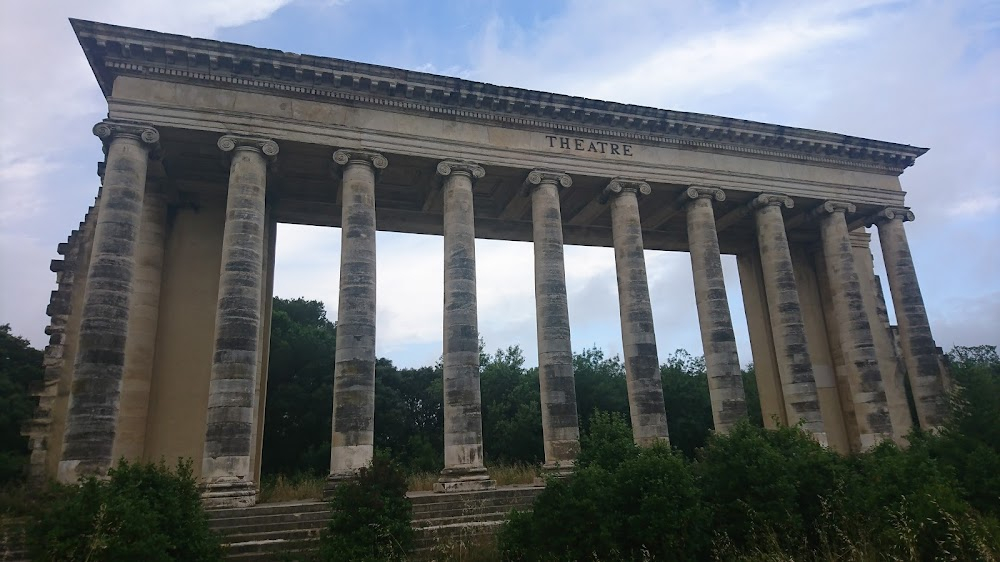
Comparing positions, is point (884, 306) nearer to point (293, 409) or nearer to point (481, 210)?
point (481, 210)

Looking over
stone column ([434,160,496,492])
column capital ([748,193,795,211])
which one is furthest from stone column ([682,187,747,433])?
stone column ([434,160,496,492])

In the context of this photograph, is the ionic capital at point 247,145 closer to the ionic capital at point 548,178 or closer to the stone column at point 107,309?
the stone column at point 107,309

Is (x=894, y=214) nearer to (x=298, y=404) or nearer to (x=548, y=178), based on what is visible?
(x=548, y=178)

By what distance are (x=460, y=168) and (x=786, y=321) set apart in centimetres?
1365

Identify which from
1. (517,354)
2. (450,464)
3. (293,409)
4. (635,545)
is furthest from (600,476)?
(517,354)

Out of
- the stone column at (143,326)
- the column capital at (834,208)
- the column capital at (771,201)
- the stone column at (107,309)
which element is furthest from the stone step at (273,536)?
the column capital at (834,208)

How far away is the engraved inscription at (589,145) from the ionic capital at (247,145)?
9696 mm

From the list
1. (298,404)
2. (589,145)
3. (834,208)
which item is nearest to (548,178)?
(589,145)

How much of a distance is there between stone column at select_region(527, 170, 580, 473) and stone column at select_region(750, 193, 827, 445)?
337 inches

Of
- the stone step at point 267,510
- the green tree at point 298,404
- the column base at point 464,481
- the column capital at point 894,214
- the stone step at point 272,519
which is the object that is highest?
the column capital at point 894,214

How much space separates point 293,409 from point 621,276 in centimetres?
2506

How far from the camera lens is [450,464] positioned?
1823 centimetres

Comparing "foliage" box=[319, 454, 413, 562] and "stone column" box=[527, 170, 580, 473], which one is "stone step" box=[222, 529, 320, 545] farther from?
"stone column" box=[527, 170, 580, 473]

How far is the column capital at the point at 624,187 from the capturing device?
23266 millimetres
